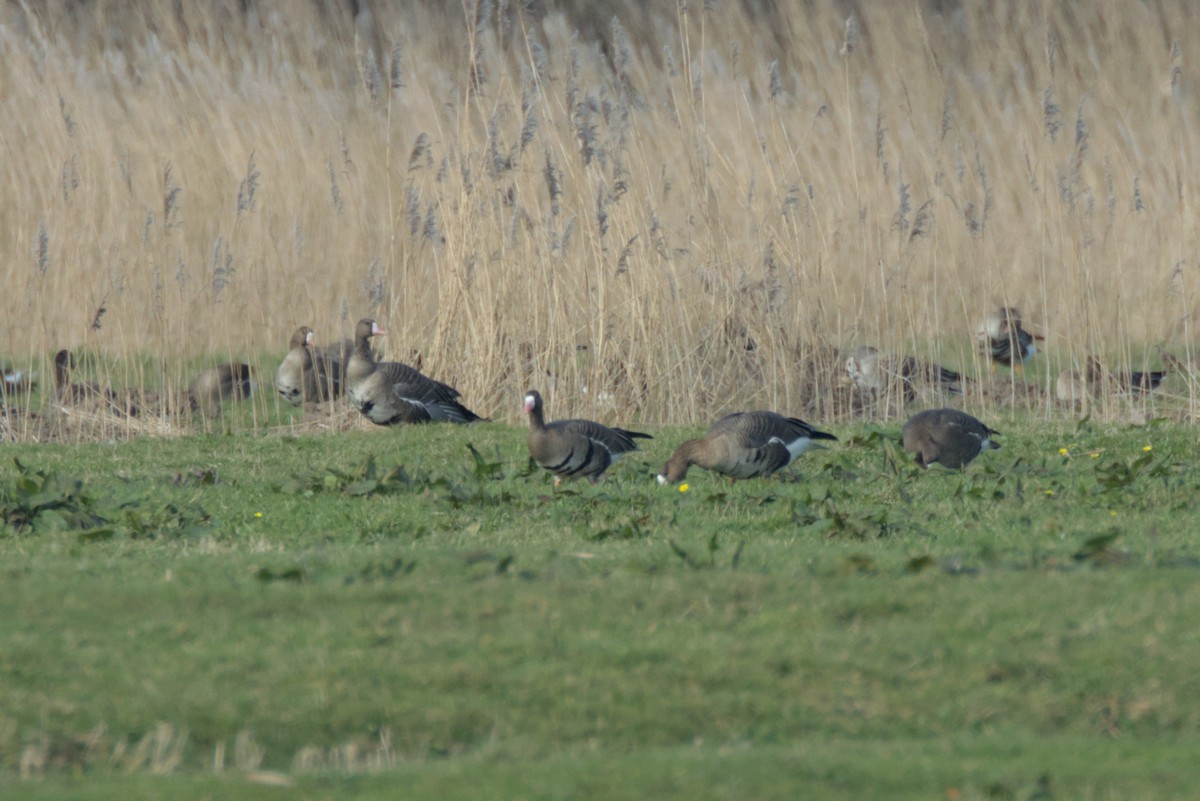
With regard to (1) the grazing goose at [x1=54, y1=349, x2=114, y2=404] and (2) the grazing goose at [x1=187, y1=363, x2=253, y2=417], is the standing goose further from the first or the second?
(1) the grazing goose at [x1=54, y1=349, x2=114, y2=404]

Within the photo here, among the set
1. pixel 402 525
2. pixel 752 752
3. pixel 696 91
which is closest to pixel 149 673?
pixel 752 752

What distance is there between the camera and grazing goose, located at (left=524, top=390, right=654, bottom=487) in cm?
1163

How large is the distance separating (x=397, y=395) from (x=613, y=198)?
262cm

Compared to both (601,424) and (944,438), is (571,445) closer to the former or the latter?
(601,424)

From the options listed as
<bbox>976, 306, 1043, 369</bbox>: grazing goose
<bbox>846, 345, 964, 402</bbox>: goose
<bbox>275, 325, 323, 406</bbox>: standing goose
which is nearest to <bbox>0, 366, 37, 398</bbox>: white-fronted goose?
<bbox>275, 325, 323, 406</bbox>: standing goose

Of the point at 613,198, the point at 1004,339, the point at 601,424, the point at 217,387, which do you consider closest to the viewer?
the point at 601,424

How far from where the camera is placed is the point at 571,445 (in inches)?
457

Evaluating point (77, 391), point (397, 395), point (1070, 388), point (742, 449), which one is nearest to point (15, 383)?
point (77, 391)

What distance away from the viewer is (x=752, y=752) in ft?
17.3

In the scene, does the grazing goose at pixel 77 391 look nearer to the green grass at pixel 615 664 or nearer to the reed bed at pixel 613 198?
the reed bed at pixel 613 198

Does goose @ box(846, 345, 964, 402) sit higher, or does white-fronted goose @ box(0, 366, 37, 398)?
white-fronted goose @ box(0, 366, 37, 398)

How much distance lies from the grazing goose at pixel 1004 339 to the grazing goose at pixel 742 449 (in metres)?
4.40

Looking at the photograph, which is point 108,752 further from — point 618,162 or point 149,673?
point 618,162

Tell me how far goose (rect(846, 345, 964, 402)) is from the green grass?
5790 millimetres
